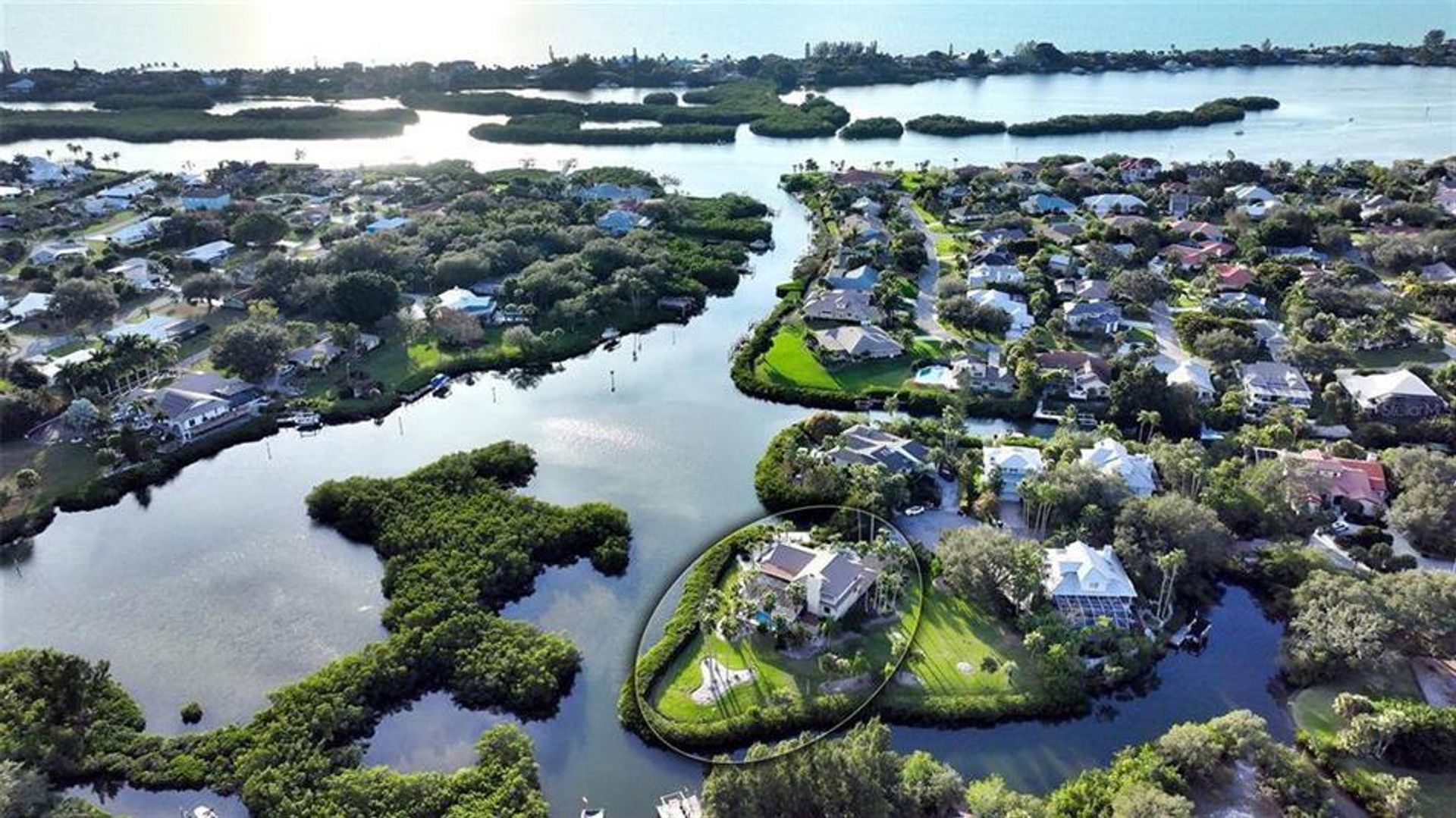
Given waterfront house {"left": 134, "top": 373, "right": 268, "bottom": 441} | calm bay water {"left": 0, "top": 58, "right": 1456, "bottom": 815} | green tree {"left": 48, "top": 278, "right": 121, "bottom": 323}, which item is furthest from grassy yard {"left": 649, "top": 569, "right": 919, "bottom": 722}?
green tree {"left": 48, "top": 278, "right": 121, "bottom": 323}

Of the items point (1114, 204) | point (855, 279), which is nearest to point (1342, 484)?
point (855, 279)

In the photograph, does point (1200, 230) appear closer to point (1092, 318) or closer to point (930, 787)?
point (1092, 318)

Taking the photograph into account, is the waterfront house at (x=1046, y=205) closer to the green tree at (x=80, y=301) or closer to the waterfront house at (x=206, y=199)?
the green tree at (x=80, y=301)

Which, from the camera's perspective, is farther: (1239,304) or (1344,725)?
(1239,304)

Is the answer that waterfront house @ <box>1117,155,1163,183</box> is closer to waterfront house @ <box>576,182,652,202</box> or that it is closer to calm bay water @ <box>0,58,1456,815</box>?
calm bay water @ <box>0,58,1456,815</box>

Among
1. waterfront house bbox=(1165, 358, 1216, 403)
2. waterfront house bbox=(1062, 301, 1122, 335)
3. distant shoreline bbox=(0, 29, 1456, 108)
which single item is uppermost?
distant shoreline bbox=(0, 29, 1456, 108)
